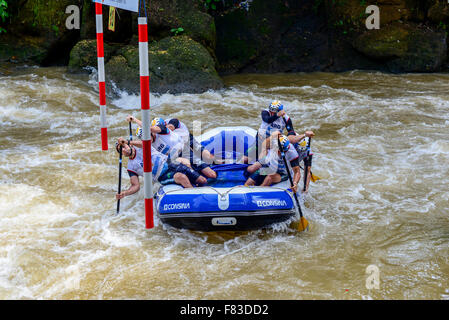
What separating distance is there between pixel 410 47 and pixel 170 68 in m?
6.15

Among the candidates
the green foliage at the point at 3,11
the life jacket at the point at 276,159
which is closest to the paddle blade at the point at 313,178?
the life jacket at the point at 276,159

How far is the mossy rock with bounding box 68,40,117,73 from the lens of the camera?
1045 cm

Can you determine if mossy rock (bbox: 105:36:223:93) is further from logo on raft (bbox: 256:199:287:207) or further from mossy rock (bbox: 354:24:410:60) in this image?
logo on raft (bbox: 256:199:287:207)

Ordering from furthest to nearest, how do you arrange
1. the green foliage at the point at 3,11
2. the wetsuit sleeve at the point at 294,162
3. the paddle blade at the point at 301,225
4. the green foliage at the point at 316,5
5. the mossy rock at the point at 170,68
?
the green foliage at the point at 316,5 < the green foliage at the point at 3,11 < the mossy rock at the point at 170,68 < the wetsuit sleeve at the point at 294,162 < the paddle blade at the point at 301,225

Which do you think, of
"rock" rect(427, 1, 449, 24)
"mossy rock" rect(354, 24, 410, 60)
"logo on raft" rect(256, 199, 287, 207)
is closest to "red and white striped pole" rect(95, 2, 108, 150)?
"logo on raft" rect(256, 199, 287, 207)

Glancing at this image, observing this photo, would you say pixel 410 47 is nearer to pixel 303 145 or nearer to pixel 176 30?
pixel 176 30

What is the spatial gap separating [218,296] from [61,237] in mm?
1712

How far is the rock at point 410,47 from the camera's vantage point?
39.6 feet

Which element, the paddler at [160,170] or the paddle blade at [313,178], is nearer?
the paddler at [160,170]

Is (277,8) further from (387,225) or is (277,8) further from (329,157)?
(387,225)

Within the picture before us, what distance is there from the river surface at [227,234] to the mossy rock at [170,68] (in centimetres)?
104

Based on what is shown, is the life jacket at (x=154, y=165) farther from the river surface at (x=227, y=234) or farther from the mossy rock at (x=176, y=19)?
the mossy rock at (x=176, y=19)

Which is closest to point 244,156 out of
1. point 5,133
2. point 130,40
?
point 5,133

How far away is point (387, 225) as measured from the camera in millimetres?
4766
